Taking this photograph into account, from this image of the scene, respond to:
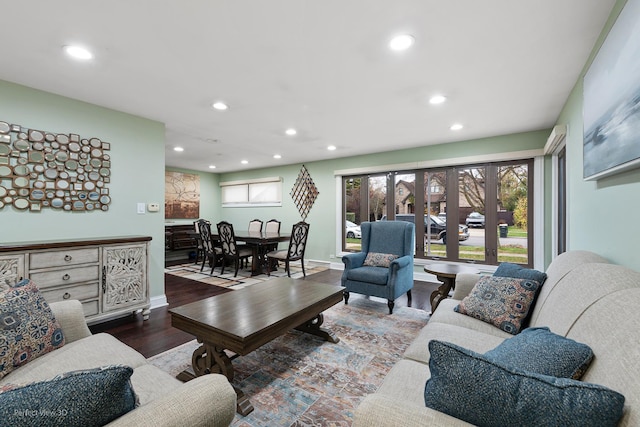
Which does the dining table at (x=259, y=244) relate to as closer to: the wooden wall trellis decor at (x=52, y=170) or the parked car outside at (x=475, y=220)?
the wooden wall trellis decor at (x=52, y=170)

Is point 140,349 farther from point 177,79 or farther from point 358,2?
point 358,2

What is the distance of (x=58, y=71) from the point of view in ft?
7.80

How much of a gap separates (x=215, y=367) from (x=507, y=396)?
5.49 feet

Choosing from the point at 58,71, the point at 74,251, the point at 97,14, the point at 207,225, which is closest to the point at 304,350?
the point at 74,251

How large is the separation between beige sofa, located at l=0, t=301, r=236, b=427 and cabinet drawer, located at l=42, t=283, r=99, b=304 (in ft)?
4.18

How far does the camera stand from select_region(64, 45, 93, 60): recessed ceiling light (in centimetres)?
205

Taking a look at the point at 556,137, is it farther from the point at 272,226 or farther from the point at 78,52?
the point at 272,226

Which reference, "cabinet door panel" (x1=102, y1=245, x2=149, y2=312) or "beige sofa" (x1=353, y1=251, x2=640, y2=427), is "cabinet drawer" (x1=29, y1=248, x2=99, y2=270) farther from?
"beige sofa" (x1=353, y1=251, x2=640, y2=427)

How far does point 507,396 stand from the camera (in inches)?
27.9

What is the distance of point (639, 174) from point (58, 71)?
402 cm

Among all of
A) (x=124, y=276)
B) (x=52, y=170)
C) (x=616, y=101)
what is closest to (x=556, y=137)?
(x=616, y=101)

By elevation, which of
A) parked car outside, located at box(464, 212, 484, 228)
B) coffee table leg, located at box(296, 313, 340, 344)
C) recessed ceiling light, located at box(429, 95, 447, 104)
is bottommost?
coffee table leg, located at box(296, 313, 340, 344)

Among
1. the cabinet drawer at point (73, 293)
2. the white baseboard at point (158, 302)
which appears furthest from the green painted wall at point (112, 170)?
the cabinet drawer at point (73, 293)

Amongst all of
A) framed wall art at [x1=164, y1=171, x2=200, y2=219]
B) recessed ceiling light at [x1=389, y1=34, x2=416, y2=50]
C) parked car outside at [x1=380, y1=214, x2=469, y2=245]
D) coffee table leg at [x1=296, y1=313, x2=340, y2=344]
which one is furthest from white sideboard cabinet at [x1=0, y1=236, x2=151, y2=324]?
framed wall art at [x1=164, y1=171, x2=200, y2=219]
